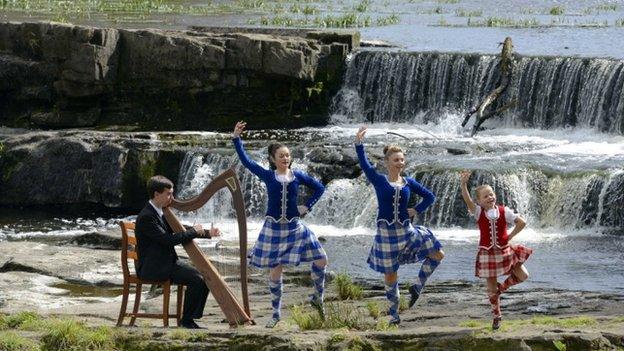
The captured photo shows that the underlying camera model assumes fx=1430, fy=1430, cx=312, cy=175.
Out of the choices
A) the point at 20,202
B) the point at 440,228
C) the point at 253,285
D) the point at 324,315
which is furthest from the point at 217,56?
the point at 324,315

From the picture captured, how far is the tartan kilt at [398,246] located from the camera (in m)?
12.3

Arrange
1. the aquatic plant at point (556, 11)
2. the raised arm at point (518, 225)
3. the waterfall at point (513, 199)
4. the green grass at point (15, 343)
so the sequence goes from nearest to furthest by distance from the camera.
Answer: the green grass at point (15, 343)
the raised arm at point (518, 225)
the waterfall at point (513, 199)
the aquatic plant at point (556, 11)

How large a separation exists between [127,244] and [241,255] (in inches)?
49.7

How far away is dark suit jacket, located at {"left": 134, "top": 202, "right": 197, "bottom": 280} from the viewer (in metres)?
11.9

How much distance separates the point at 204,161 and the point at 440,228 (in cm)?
508

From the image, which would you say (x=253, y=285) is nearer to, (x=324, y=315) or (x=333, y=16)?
(x=324, y=315)

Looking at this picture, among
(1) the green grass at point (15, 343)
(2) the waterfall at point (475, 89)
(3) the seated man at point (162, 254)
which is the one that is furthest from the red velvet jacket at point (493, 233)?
(2) the waterfall at point (475, 89)

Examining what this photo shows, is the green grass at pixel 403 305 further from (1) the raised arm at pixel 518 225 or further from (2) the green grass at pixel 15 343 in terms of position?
(2) the green grass at pixel 15 343

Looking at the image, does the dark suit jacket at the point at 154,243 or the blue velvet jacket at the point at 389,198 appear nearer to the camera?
the dark suit jacket at the point at 154,243

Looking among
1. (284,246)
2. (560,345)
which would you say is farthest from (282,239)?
(560,345)

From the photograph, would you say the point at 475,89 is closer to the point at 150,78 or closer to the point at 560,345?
the point at 150,78

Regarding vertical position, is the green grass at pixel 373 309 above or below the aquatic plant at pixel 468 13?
below

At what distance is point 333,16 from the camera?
45.1m

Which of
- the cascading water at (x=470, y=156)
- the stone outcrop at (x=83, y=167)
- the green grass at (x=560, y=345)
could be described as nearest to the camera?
the green grass at (x=560, y=345)
